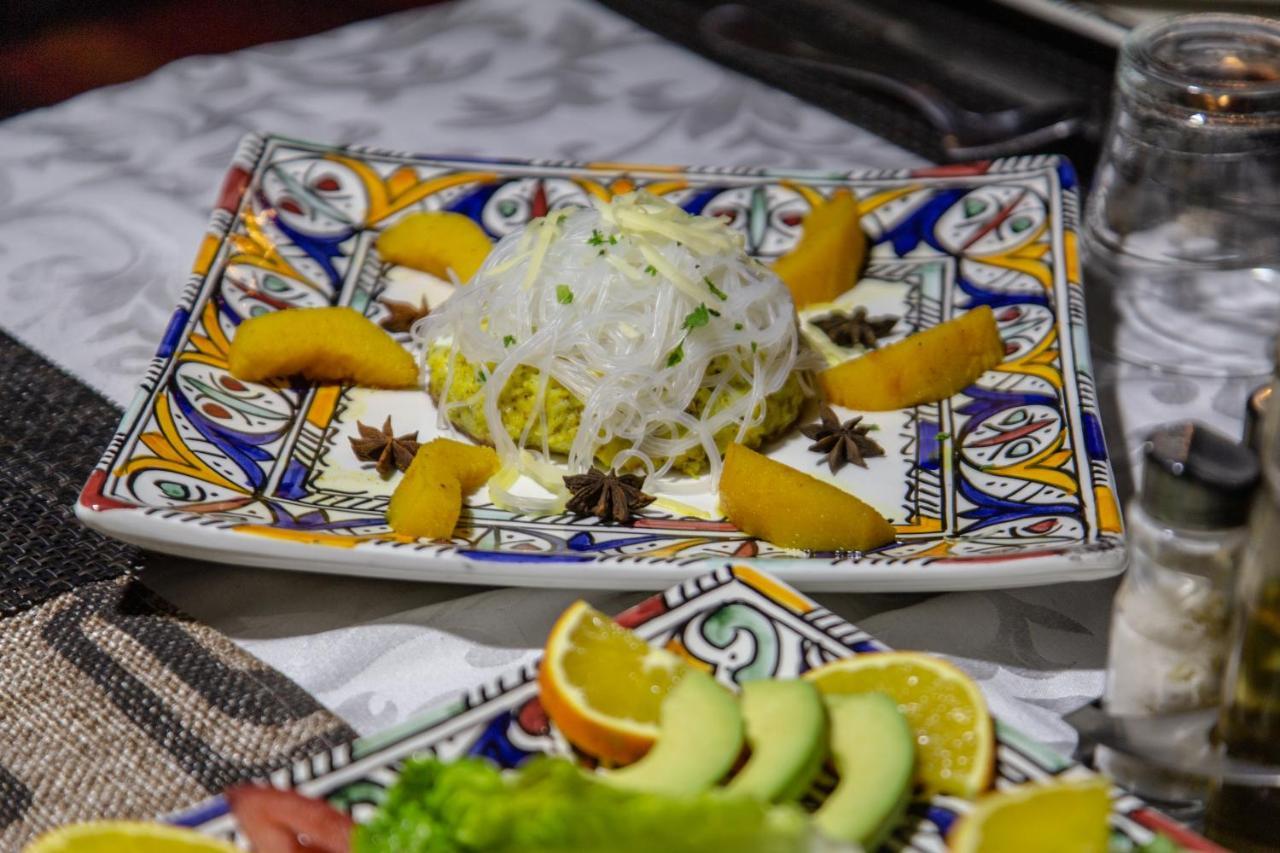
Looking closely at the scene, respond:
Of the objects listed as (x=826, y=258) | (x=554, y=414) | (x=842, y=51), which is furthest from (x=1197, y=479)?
(x=842, y=51)

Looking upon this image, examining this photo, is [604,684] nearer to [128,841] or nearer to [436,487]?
[128,841]

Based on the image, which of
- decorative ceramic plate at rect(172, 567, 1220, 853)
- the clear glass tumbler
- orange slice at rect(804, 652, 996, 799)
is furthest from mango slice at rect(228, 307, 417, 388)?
the clear glass tumbler

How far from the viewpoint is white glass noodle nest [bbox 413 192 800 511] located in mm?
2199

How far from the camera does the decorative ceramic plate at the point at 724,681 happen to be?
132 cm

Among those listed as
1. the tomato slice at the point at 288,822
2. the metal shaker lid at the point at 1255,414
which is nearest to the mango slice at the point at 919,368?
the metal shaker lid at the point at 1255,414

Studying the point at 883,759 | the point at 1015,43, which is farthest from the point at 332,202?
the point at 883,759

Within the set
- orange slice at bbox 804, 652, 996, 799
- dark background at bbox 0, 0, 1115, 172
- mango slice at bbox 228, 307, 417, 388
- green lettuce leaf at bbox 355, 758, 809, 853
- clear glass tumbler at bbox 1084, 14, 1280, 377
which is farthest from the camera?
dark background at bbox 0, 0, 1115, 172

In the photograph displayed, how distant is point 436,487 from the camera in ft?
6.54

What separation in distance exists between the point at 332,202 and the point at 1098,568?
179 cm

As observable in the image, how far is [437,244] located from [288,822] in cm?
159

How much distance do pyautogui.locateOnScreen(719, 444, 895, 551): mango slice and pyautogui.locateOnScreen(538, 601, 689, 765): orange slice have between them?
497mm

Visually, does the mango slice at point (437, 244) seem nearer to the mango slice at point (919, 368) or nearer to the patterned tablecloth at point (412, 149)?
the patterned tablecloth at point (412, 149)

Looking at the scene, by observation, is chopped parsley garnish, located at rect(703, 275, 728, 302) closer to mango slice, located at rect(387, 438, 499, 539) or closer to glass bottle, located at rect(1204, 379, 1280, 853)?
mango slice, located at rect(387, 438, 499, 539)

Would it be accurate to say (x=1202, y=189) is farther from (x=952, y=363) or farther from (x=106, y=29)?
(x=106, y=29)
